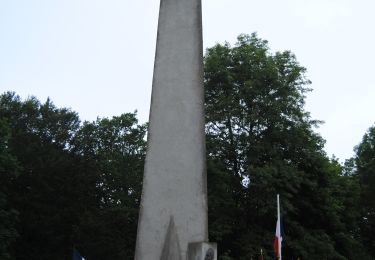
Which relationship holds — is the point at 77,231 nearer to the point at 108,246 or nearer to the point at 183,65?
the point at 108,246

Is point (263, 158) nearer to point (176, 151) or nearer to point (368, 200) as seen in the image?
point (368, 200)

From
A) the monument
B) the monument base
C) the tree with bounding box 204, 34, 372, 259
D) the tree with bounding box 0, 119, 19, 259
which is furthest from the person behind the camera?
A: the tree with bounding box 0, 119, 19, 259

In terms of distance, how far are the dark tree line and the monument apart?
13524 mm

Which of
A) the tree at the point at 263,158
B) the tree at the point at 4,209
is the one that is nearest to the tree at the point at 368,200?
the tree at the point at 263,158

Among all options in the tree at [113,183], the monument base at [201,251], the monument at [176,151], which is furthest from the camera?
the tree at [113,183]

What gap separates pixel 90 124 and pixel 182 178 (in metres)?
32.7

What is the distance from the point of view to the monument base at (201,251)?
616 cm

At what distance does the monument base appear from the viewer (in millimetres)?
6160

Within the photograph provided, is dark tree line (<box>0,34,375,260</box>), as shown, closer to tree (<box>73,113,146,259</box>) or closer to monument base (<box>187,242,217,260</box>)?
tree (<box>73,113,146,259</box>)

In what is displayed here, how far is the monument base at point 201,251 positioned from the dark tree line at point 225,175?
45.3ft

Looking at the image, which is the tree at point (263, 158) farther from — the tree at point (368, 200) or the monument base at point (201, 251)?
the monument base at point (201, 251)

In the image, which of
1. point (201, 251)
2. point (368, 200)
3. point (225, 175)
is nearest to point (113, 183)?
point (225, 175)

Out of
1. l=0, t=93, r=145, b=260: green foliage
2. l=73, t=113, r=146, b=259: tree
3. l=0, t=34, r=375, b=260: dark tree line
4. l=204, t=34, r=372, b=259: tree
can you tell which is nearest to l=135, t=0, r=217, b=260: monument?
l=0, t=34, r=375, b=260: dark tree line

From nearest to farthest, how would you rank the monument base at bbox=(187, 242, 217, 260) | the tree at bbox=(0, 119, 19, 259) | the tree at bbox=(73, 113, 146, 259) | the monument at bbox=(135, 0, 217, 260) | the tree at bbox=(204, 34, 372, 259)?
the monument base at bbox=(187, 242, 217, 260)
the monument at bbox=(135, 0, 217, 260)
the tree at bbox=(204, 34, 372, 259)
the tree at bbox=(0, 119, 19, 259)
the tree at bbox=(73, 113, 146, 259)
